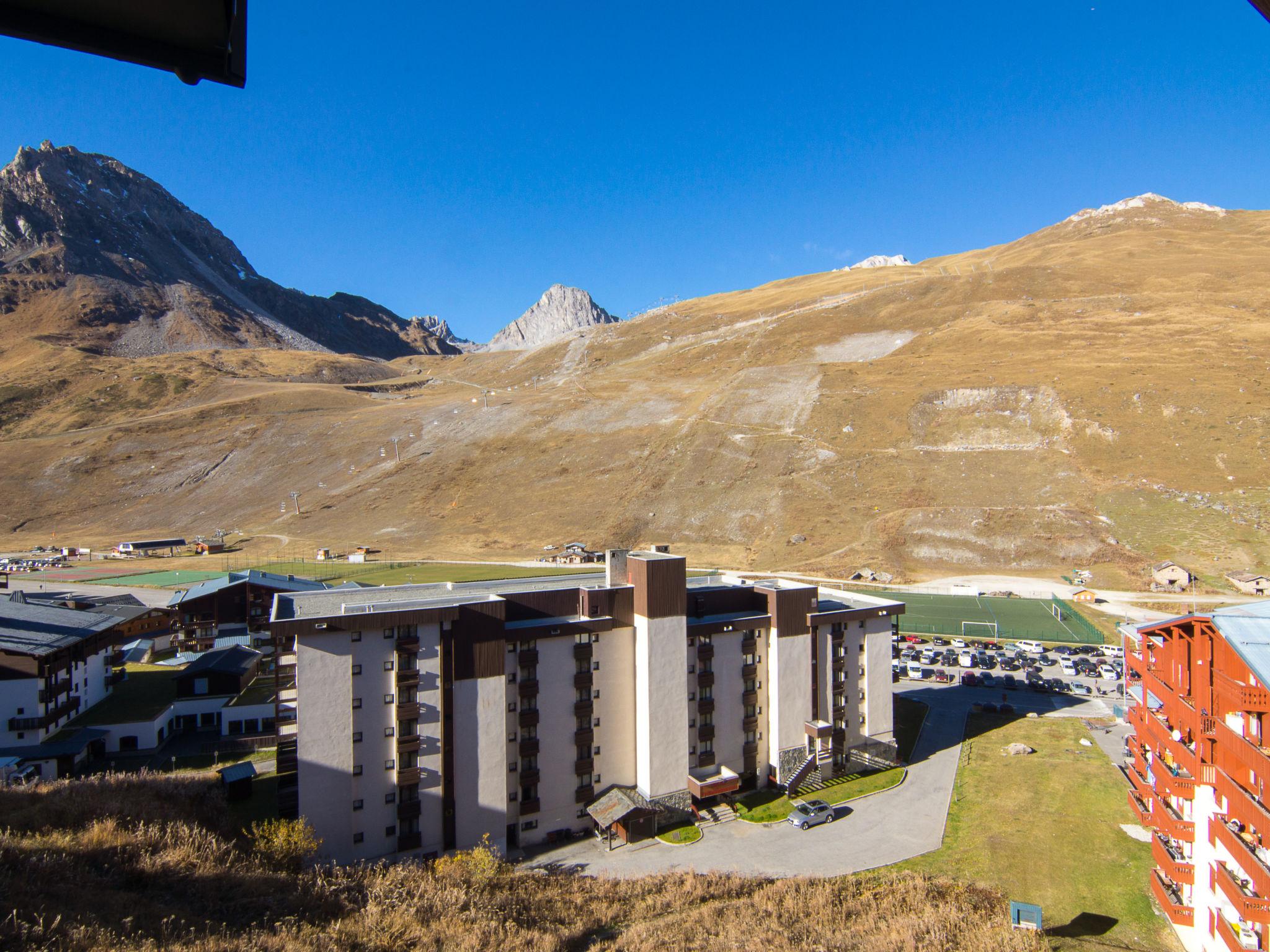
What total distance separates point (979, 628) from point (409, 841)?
6066 cm

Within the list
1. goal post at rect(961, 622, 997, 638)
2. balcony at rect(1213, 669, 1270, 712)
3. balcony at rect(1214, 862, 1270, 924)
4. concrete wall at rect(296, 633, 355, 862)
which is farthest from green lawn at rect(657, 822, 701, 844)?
goal post at rect(961, 622, 997, 638)

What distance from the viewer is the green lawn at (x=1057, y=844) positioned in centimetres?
2622

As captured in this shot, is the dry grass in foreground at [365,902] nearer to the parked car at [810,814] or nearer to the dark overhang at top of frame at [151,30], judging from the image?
the parked car at [810,814]

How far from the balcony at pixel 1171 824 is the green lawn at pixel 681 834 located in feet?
61.6

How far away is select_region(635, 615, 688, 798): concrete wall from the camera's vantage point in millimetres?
34438

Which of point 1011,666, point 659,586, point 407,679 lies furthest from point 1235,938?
point 1011,666

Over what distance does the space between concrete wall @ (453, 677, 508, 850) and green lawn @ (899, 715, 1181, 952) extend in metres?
18.3

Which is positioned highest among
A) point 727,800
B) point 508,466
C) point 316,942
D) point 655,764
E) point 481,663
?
point 508,466

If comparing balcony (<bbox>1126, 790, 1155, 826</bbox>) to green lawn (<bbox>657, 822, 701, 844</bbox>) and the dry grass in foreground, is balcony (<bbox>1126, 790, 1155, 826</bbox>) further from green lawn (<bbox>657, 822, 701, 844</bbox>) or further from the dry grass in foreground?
green lawn (<bbox>657, 822, 701, 844</bbox>)

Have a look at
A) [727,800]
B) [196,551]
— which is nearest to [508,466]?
[196,551]

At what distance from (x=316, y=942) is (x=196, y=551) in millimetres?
117266

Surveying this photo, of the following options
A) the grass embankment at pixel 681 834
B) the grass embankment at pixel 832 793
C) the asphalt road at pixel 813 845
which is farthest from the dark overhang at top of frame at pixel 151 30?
the grass embankment at pixel 832 793

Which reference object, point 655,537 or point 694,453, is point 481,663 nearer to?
point 655,537

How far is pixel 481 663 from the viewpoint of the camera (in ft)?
103
